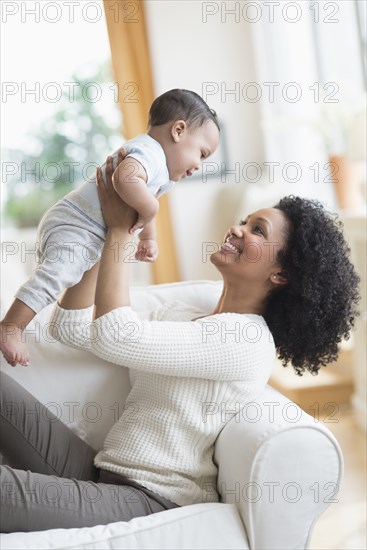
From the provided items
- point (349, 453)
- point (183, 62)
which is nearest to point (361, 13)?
point (183, 62)

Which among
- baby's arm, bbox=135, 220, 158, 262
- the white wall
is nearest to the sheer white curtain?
the white wall

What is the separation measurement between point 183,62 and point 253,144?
0.80 m

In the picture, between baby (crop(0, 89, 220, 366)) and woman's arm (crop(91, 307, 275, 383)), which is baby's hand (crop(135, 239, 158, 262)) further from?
woman's arm (crop(91, 307, 275, 383))

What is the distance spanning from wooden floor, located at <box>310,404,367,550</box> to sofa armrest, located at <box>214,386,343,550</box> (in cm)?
74

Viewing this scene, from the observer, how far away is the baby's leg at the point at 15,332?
1827 millimetres

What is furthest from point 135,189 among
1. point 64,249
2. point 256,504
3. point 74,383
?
point 256,504

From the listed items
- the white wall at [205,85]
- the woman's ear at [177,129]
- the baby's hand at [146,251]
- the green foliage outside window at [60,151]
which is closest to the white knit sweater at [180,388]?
the baby's hand at [146,251]

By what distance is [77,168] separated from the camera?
6148 millimetres

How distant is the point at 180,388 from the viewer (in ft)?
5.90

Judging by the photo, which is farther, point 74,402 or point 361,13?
point 361,13

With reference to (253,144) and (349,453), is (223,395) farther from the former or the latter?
(253,144)

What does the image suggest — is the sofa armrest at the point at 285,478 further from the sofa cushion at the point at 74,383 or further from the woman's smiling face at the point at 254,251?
the sofa cushion at the point at 74,383

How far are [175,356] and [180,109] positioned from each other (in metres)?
0.69

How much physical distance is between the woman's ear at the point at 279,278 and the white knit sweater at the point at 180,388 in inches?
5.1
